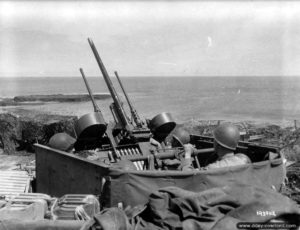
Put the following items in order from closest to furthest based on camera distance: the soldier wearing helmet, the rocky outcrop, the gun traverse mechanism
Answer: the soldier wearing helmet, the gun traverse mechanism, the rocky outcrop

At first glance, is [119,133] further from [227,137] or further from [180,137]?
[227,137]

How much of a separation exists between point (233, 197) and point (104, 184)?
6.38ft

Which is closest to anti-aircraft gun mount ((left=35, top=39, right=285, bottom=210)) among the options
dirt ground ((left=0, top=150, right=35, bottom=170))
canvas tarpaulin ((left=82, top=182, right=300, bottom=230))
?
canvas tarpaulin ((left=82, top=182, right=300, bottom=230))

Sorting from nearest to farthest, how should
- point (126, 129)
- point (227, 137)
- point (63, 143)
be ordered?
point (227, 137), point (63, 143), point (126, 129)

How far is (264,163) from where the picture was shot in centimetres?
645

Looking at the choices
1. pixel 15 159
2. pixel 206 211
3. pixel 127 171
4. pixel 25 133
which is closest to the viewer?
pixel 206 211

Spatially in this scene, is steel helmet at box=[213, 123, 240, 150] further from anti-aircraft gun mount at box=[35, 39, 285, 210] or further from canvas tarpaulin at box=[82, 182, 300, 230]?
canvas tarpaulin at box=[82, 182, 300, 230]

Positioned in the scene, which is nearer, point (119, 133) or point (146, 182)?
point (146, 182)

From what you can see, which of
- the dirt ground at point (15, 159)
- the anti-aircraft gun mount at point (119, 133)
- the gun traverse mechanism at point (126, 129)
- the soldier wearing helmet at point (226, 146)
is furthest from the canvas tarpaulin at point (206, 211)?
the dirt ground at point (15, 159)

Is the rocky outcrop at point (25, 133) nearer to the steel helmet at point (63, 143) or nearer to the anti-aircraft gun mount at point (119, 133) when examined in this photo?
the anti-aircraft gun mount at point (119, 133)

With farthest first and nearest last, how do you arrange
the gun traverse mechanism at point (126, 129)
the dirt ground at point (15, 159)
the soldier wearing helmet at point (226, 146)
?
1. the dirt ground at point (15, 159)
2. the gun traverse mechanism at point (126, 129)
3. the soldier wearing helmet at point (226, 146)

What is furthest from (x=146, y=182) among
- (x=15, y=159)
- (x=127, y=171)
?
(x=15, y=159)

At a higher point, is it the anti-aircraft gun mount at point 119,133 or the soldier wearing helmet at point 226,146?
the anti-aircraft gun mount at point 119,133

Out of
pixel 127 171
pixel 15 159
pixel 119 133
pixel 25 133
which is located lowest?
pixel 127 171
